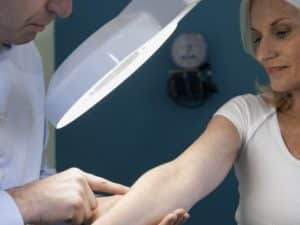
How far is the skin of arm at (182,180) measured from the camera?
3.87 ft

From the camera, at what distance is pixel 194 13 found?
7.05 ft

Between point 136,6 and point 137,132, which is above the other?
point 136,6

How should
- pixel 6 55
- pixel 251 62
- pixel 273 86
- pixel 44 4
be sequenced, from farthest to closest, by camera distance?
pixel 251 62
pixel 273 86
pixel 6 55
pixel 44 4

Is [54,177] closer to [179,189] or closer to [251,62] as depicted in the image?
[179,189]

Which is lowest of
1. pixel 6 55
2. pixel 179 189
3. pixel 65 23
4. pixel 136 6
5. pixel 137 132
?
pixel 137 132

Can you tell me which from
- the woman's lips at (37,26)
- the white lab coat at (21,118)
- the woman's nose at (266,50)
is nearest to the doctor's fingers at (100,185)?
the white lab coat at (21,118)

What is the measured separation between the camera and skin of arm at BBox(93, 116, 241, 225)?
3.87 ft

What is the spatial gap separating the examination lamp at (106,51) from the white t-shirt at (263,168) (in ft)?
1.87

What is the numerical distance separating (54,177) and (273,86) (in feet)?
1.89

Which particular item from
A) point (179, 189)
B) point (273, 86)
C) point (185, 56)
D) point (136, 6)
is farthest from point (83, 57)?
point (185, 56)

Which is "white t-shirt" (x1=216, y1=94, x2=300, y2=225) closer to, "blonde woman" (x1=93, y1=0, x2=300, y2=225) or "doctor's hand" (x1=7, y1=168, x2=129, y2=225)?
"blonde woman" (x1=93, y1=0, x2=300, y2=225)

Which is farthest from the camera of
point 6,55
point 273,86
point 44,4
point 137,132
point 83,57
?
point 137,132

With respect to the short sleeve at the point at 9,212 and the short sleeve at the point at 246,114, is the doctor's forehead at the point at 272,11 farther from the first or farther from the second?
the short sleeve at the point at 9,212

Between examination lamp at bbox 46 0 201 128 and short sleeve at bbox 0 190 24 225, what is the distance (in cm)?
20
